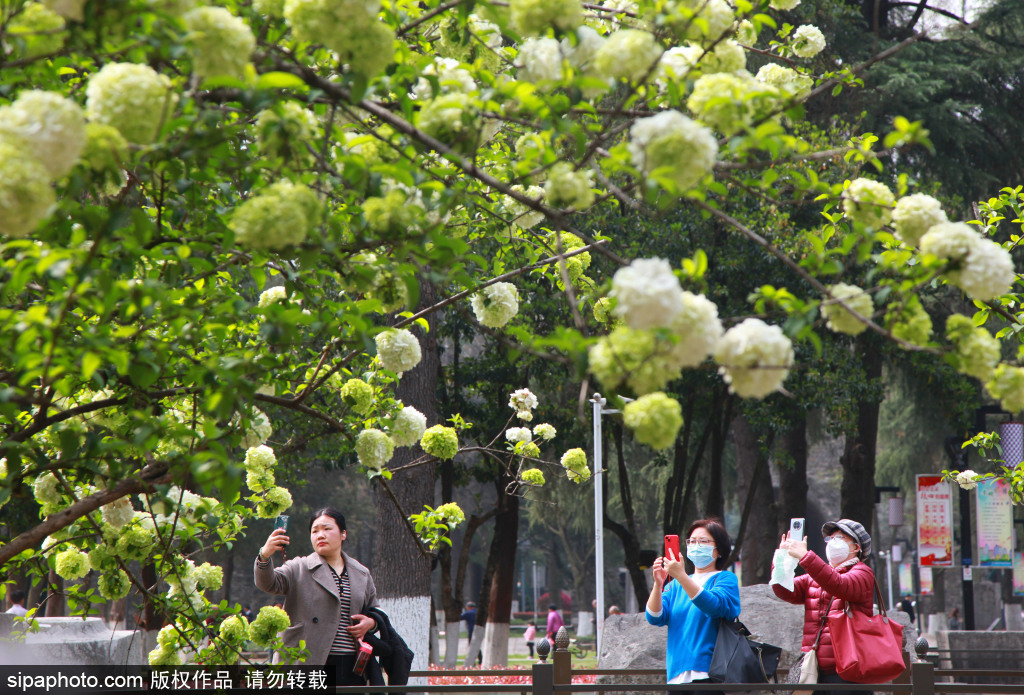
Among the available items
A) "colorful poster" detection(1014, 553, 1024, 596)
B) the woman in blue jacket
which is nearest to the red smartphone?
the woman in blue jacket

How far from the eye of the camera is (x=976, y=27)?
16281 millimetres

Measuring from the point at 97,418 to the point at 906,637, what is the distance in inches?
306

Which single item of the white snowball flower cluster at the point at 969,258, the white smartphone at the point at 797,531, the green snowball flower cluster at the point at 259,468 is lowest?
the white smartphone at the point at 797,531

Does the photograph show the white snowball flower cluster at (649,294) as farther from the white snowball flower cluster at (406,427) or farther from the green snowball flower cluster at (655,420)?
the white snowball flower cluster at (406,427)

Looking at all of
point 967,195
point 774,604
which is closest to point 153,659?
point 774,604

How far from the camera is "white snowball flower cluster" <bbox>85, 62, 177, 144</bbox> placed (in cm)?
218

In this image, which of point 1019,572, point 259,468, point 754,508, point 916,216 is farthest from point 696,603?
point 1019,572

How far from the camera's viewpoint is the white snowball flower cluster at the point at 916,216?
2.55 metres

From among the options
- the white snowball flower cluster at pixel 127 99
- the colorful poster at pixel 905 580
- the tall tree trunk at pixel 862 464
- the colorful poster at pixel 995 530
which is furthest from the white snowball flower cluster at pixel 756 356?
the colorful poster at pixel 905 580

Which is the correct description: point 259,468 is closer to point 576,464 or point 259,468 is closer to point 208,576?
point 208,576

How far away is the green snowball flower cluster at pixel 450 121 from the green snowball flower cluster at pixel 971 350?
4.42 feet

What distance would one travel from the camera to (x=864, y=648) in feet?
16.7

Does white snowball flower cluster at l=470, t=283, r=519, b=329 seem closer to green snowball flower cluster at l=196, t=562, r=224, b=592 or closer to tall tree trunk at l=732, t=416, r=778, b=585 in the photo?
green snowball flower cluster at l=196, t=562, r=224, b=592

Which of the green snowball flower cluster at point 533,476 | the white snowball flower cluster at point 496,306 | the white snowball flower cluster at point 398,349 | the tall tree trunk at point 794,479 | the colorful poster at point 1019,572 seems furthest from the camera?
the colorful poster at point 1019,572
